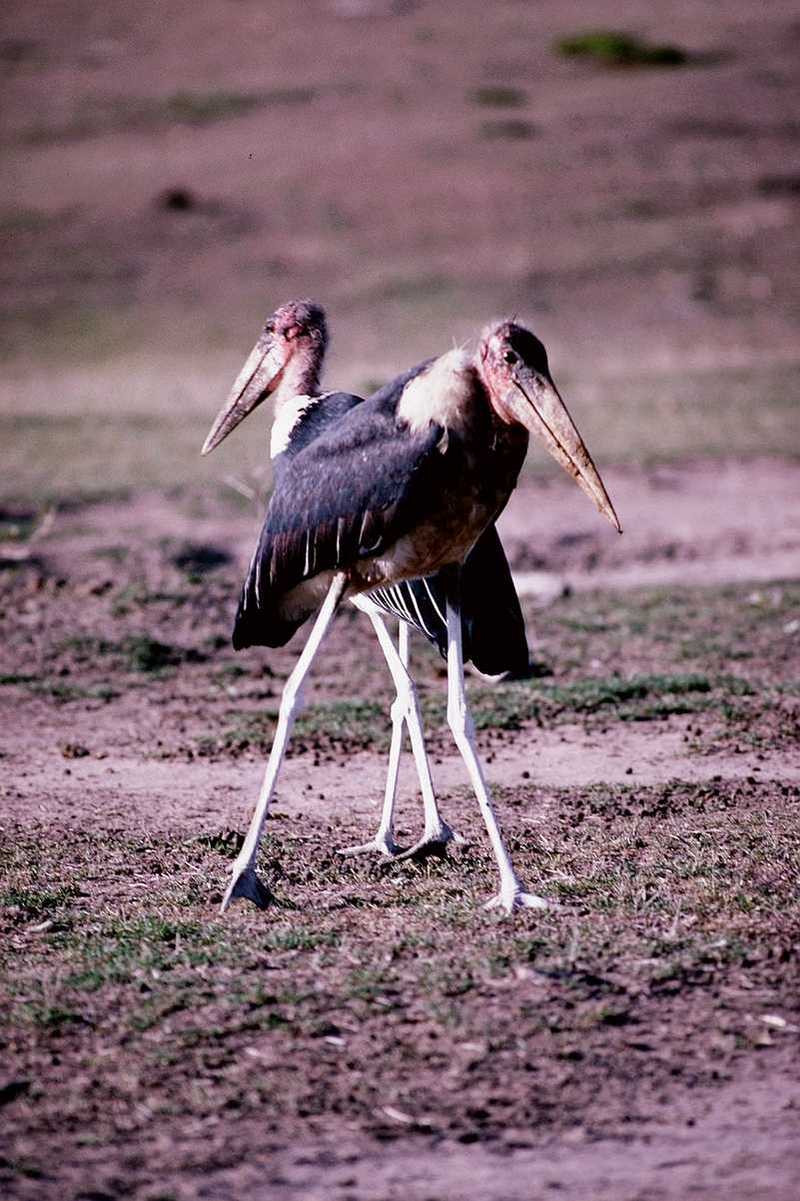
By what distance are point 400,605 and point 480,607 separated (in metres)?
0.24

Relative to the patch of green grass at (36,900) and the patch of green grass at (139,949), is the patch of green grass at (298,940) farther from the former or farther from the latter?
the patch of green grass at (36,900)

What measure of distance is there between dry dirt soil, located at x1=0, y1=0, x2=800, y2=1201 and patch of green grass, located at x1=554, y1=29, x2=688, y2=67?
1046 centimetres

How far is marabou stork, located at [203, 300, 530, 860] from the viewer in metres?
5.11

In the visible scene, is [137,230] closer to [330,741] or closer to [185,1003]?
[330,741]

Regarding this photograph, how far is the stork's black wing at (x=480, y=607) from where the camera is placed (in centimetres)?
515

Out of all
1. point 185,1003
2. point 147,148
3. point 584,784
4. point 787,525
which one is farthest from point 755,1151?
point 147,148

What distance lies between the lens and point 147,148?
27016 millimetres

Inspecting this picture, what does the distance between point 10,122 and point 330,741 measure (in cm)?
2494

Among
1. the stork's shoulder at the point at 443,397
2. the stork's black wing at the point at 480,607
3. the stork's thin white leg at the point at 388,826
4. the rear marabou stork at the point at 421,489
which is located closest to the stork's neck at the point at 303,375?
the rear marabou stork at the point at 421,489

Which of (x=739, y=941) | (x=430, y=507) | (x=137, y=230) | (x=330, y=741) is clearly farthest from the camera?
(x=137, y=230)

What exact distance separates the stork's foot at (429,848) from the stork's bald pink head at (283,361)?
139 cm

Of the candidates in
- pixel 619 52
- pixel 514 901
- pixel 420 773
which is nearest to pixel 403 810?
pixel 420 773

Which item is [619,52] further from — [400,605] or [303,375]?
[400,605]

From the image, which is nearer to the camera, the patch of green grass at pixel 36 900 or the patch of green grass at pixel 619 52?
the patch of green grass at pixel 36 900
